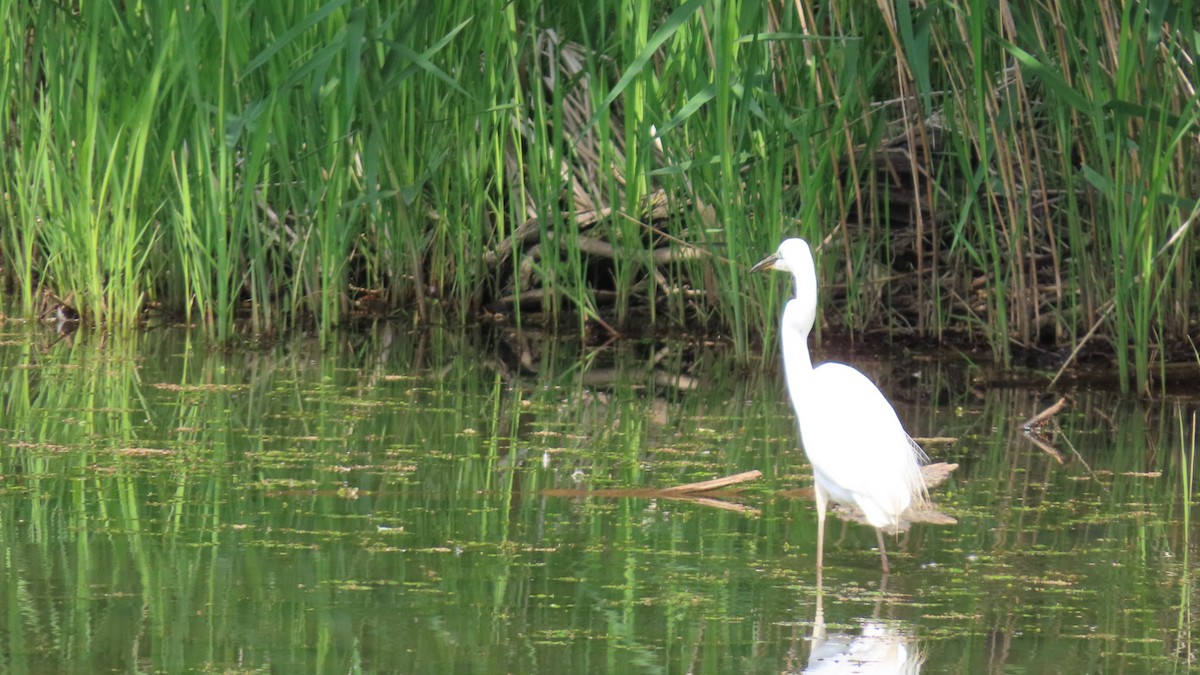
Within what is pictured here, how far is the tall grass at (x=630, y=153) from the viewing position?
17.3 feet

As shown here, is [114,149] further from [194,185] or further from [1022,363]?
[1022,363]

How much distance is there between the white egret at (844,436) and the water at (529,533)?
0.14 meters

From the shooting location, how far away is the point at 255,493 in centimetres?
389

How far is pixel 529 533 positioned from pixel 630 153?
8.94 ft

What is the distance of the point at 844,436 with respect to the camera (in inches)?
144

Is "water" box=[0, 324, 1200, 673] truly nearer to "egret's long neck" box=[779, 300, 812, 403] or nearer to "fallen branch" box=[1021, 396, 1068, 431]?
"fallen branch" box=[1021, 396, 1068, 431]

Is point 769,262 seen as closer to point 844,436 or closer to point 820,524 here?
point 844,436

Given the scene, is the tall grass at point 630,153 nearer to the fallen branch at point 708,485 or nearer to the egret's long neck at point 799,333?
the egret's long neck at point 799,333

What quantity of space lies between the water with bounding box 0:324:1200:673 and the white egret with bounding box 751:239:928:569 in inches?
5.6

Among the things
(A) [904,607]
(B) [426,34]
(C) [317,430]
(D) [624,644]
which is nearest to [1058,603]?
(A) [904,607]

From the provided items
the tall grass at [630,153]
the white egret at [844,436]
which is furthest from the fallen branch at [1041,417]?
the white egret at [844,436]

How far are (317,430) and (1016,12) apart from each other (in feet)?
8.98

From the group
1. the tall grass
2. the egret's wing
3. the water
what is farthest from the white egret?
the tall grass

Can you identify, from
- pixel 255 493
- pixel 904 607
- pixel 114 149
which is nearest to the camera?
pixel 904 607
